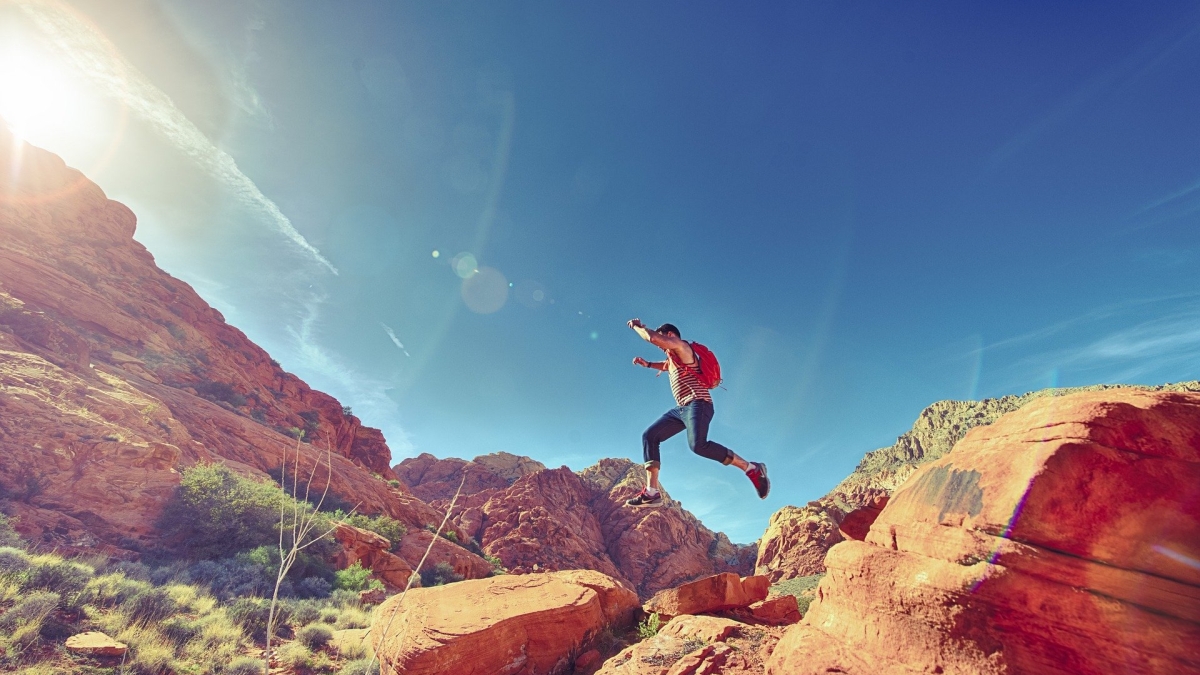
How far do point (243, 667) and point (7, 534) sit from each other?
931cm

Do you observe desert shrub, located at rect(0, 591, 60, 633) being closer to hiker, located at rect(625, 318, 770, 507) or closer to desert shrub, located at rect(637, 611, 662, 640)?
hiker, located at rect(625, 318, 770, 507)

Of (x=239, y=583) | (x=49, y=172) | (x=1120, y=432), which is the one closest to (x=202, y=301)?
(x=49, y=172)

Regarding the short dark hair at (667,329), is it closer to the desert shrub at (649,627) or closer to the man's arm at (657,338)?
the man's arm at (657,338)

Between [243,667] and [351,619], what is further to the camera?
[351,619]

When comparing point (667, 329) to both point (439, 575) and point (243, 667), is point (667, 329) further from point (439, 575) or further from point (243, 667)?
point (439, 575)

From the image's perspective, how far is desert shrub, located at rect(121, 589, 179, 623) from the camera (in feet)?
27.7

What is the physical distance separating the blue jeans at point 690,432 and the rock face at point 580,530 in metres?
38.5

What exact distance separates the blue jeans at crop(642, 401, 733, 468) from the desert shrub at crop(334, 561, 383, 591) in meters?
15.2

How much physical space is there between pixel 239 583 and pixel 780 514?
167ft

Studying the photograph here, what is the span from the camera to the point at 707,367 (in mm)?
6117

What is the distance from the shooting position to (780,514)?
50.5 m

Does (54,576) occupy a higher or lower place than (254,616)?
higher

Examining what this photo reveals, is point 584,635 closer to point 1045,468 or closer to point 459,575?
point 1045,468

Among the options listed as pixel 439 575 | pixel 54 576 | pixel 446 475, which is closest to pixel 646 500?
pixel 54 576
